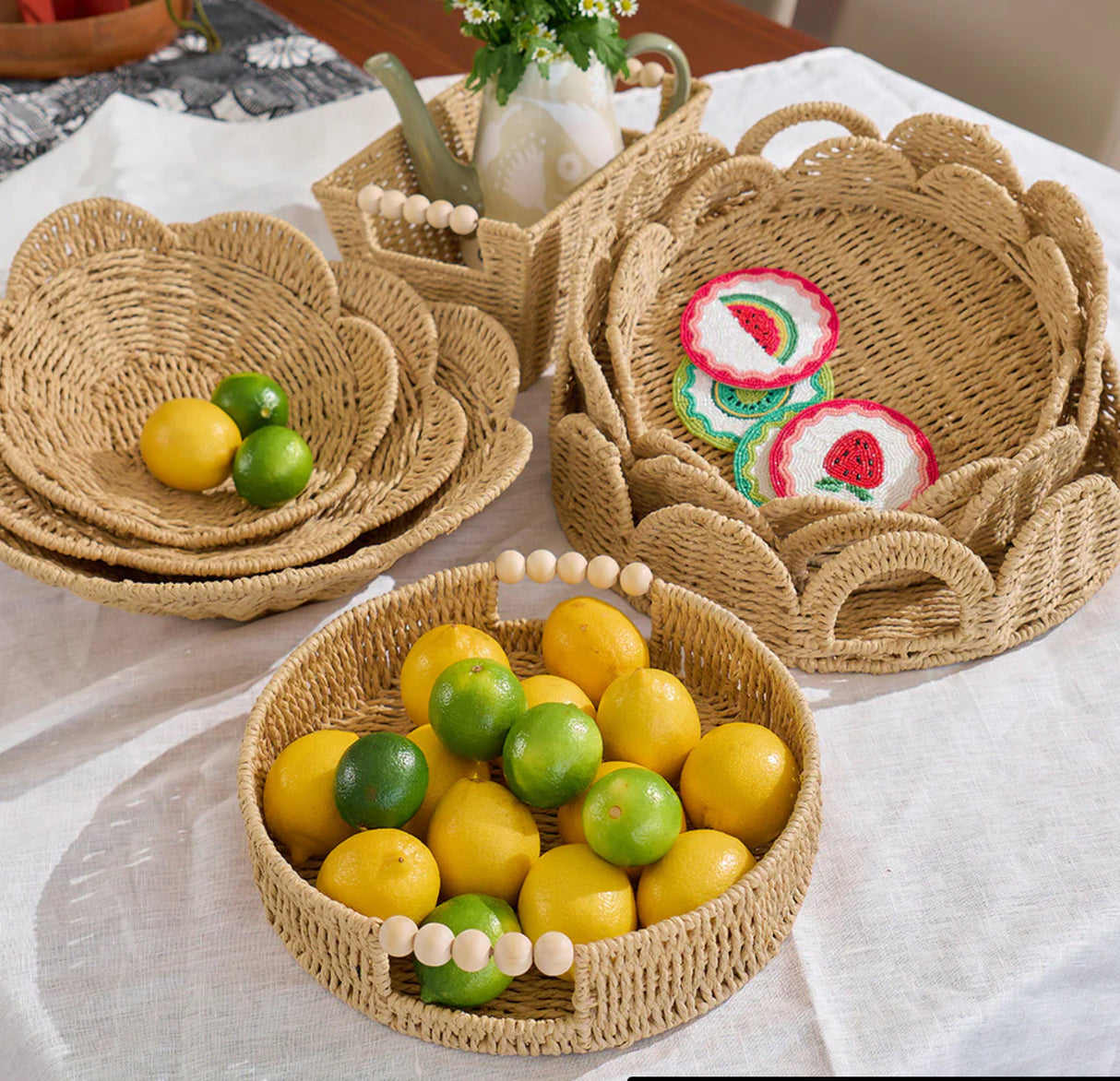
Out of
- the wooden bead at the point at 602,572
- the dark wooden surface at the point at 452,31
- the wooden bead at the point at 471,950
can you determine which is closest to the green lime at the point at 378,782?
the wooden bead at the point at 471,950

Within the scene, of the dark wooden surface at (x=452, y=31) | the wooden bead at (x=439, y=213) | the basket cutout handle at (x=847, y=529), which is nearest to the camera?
the basket cutout handle at (x=847, y=529)

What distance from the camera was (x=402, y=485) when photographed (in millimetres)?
896

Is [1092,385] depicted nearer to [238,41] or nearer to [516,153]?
[516,153]

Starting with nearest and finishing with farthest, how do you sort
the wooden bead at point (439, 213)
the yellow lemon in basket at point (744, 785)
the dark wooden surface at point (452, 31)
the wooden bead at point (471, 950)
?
the wooden bead at point (471, 950), the yellow lemon in basket at point (744, 785), the wooden bead at point (439, 213), the dark wooden surface at point (452, 31)

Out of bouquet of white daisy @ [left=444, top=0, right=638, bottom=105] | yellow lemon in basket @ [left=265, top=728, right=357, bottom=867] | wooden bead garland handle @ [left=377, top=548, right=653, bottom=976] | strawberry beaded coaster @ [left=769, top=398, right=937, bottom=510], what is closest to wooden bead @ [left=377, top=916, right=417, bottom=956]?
wooden bead garland handle @ [left=377, top=548, right=653, bottom=976]

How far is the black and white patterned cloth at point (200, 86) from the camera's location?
1464 millimetres

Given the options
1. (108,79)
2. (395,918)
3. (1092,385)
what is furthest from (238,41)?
(395,918)

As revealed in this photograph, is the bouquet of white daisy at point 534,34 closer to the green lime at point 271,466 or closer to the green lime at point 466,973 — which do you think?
the green lime at point 271,466

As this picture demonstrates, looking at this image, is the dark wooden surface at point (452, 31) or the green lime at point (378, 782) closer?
the green lime at point (378, 782)

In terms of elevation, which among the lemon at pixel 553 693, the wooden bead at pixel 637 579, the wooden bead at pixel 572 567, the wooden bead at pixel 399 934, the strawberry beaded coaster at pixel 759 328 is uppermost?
the strawberry beaded coaster at pixel 759 328

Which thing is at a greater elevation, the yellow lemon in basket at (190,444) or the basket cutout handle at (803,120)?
the basket cutout handle at (803,120)

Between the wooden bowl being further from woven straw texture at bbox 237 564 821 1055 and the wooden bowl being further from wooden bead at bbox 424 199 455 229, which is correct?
woven straw texture at bbox 237 564 821 1055

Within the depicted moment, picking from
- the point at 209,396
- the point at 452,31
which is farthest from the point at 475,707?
the point at 452,31

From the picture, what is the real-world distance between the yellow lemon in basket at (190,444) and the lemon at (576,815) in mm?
411
